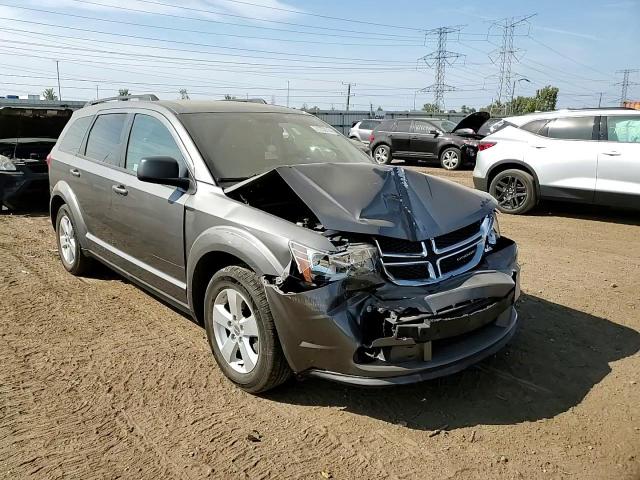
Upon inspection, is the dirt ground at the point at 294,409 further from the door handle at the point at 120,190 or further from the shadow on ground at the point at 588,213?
the shadow on ground at the point at 588,213

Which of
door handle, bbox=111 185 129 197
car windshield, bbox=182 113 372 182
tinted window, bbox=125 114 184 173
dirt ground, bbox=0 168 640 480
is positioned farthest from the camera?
door handle, bbox=111 185 129 197

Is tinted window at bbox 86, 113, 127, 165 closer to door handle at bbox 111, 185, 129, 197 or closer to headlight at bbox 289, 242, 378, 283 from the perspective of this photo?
door handle at bbox 111, 185, 129, 197

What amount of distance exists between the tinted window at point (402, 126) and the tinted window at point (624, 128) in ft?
32.4

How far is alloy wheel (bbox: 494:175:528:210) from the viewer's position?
29.3ft

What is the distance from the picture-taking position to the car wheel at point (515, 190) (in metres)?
8.75

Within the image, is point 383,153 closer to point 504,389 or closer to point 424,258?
point 504,389

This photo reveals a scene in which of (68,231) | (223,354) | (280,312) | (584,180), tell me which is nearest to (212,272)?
(223,354)

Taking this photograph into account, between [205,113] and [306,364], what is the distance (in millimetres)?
2298

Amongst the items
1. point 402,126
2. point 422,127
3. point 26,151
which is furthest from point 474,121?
point 26,151

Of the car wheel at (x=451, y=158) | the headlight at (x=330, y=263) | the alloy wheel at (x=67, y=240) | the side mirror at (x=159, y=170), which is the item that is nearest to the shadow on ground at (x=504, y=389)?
the headlight at (x=330, y=263)

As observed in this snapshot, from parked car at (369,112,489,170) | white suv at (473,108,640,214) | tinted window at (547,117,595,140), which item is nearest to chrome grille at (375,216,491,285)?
white suv at (473,108,640,214)

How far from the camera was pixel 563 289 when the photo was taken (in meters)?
5.18

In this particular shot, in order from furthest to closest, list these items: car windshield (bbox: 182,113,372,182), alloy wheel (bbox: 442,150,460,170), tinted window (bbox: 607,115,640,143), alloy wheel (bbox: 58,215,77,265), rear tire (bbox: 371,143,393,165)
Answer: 1. rear tire (bbox: 371,143,393,165)
2. alloy wheel (bbox: 442,150,460,170)
3. tinted window (bbox: 607,115,640,143)
4. alloy wheel (bbox: 58,215,77,265)
5. car windshield (bbox: 182,113,372,182)

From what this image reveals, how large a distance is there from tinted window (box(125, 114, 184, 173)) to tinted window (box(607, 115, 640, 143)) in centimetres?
676
